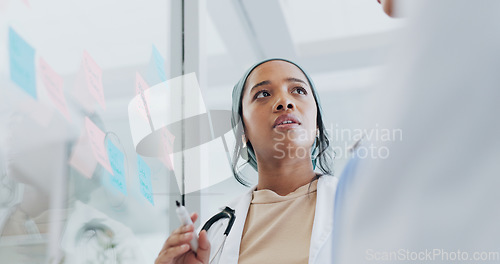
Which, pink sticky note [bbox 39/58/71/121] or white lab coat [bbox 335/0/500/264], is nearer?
white lab coat [bbox 335/0/500/264]

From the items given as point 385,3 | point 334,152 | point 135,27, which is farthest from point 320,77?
point 385,3

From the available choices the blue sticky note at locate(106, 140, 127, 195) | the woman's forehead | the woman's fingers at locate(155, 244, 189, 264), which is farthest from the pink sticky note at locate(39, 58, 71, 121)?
the woman's forehead

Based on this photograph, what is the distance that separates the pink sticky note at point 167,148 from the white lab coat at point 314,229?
0.21 meters

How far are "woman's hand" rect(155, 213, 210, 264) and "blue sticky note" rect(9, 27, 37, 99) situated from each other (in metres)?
0.27

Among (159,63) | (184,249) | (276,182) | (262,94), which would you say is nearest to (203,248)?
(184,249)

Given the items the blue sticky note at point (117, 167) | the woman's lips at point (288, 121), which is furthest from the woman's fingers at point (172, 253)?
the woman's lips at point (288, 121)

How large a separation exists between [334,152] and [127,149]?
0.34m

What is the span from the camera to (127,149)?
2.47 feet

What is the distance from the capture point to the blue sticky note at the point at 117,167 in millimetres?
684

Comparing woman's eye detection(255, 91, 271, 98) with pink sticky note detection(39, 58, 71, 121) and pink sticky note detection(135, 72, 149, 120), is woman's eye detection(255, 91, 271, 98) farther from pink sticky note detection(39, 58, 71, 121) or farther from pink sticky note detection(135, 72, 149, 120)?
pink sticky note detection(39, 58, 71, 121)

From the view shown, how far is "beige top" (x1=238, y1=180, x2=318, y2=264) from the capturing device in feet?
2.04

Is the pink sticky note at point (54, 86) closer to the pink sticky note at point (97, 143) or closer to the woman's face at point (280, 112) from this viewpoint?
the pink sticky note at point (97, 143)

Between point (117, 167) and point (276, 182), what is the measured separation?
9.8 inches

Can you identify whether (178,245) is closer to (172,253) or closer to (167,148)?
(172,253)
